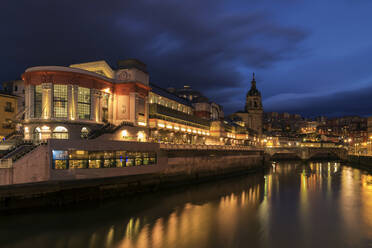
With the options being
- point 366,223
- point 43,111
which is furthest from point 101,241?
point 43,111

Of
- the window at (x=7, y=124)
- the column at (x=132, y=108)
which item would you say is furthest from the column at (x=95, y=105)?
the window at (x=7, y=124)

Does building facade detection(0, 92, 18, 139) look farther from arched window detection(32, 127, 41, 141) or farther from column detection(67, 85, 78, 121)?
column detection(67, 85, 78, 121)

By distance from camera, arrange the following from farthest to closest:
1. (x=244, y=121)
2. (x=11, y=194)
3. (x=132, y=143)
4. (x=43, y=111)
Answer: (x=244, y=121)
(x=43, y=111)
(x=132, y=143)
(x=11, y=194)

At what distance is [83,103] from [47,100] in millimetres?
6162

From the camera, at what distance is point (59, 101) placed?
4916cm

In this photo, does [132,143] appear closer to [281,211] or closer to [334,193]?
[281,211]

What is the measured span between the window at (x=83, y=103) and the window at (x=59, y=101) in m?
2.62

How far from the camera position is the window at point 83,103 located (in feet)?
168

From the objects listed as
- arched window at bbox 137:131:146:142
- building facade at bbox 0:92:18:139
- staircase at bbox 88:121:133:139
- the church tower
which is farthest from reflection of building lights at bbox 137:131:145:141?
the church tower

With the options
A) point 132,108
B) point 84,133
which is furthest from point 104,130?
point 132,108

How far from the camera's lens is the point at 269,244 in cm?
2453

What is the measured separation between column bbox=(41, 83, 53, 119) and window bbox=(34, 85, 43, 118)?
180cm

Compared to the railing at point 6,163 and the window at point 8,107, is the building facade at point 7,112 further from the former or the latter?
the railing at point 6,163

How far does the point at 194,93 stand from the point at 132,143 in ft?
249
